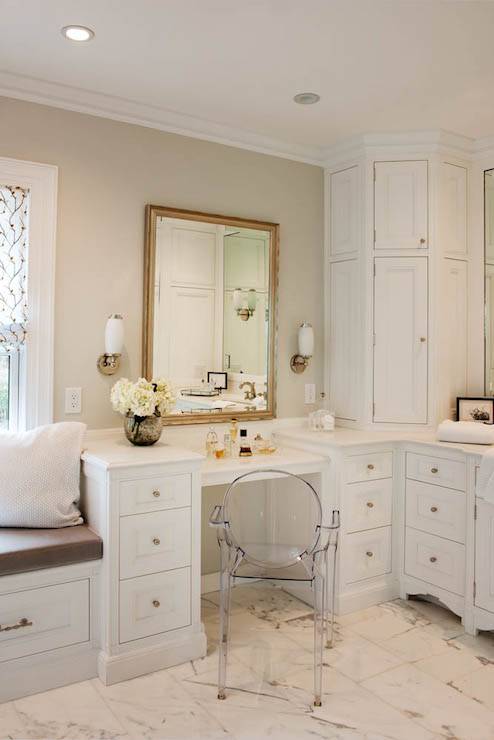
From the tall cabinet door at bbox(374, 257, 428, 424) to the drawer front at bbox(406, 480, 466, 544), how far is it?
47 centimetres

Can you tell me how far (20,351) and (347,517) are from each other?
1.79 metres

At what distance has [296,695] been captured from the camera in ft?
7.80

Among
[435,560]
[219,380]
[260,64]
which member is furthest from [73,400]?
[435,560]

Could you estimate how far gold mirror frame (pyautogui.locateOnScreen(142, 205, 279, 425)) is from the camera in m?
3.15

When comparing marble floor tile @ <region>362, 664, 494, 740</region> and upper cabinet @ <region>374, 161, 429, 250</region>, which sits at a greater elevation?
upper cabinet @ <region>374, 161, 429, 250</region>

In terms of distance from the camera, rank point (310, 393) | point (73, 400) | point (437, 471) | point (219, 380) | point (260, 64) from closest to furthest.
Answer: point (260, 64)
point (73, 400)
point (437, 471)
point (219, 380)
point (310, 393)

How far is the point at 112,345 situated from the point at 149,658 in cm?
139

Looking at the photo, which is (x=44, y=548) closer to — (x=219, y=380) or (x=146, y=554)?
(x=146, y=554)

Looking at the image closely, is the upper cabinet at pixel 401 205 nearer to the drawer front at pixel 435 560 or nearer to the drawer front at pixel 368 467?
the drawer front at pixel 368 467

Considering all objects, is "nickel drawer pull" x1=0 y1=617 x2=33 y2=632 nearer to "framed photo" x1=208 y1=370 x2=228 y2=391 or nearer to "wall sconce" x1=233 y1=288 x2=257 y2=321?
"framed photo" x1=208 y1=370 x2=228 y2=391

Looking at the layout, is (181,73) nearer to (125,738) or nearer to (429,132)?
(429,132)

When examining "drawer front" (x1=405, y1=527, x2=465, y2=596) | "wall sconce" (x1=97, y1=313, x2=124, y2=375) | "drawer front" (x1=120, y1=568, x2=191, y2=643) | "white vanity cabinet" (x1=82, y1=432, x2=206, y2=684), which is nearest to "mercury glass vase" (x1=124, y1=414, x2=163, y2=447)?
"white vanity cabinet" (x1=82, y1=432, x2=206, y2=684)

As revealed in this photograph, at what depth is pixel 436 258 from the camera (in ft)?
11.5

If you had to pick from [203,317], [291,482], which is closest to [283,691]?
[291,482]
